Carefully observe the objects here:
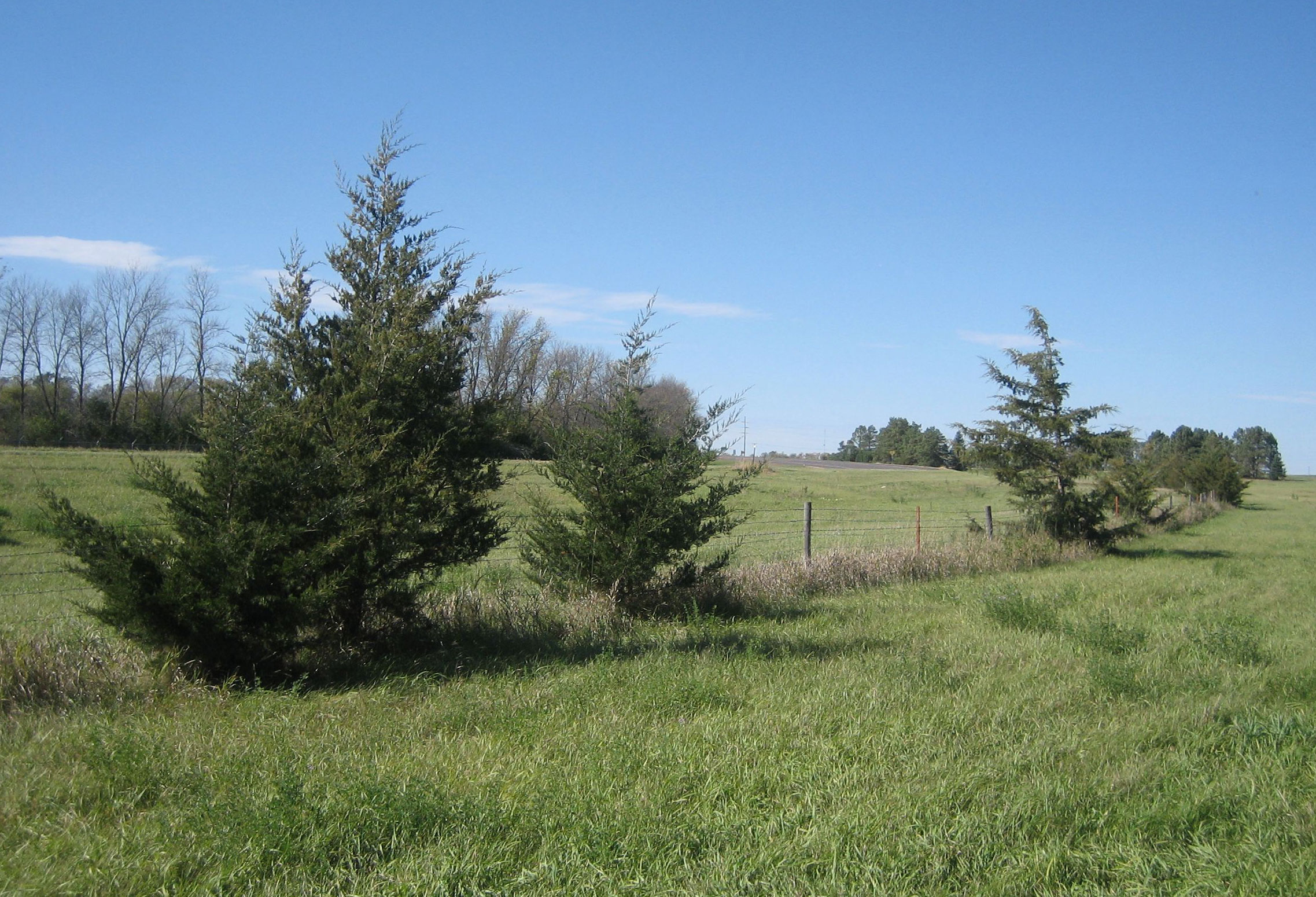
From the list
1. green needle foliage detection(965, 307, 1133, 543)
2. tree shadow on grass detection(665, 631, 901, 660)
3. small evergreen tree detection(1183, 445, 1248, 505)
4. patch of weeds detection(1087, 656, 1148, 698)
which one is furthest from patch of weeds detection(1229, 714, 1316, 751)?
small evergreen tree detection(1183, 445, 1248, 505)

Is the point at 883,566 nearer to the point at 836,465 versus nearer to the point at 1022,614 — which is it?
the point at 1022,614

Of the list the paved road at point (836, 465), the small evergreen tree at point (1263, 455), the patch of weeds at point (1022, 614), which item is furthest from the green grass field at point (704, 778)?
the small evergreen tree at point (1263, 455)

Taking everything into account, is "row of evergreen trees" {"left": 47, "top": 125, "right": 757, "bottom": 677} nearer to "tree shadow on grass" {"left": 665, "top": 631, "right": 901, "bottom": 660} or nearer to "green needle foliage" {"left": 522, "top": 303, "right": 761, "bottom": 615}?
"green needle foliage" {"left": 522, "top": 303, "right": 761, "bottom": 615}

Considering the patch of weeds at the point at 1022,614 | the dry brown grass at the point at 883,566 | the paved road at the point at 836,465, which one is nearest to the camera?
the patch of weeds at the point at 1022,614

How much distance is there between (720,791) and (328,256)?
6.52 m

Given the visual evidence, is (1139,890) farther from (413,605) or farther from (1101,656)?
(413,605)

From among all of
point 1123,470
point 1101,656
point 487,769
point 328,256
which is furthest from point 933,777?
point 1123,470

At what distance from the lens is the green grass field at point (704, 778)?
12.2 feet

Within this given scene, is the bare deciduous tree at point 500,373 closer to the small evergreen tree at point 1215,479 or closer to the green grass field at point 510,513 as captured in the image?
the green grass field at point 510,513

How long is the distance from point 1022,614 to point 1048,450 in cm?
1090

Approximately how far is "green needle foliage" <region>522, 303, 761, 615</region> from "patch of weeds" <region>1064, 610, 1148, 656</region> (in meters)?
4.02

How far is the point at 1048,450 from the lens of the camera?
19.3 m

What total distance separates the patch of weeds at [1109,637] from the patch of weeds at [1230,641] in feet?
1.65

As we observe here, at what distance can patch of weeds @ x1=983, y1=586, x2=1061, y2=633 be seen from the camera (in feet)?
30.7
